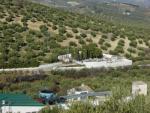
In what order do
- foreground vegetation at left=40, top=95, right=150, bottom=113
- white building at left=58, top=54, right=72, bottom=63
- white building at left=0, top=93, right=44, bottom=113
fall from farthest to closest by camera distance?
1. white building at left=58, top=54, right=72, bottom=63
2. white building at left=0, top=93, right=44, bottom=113
3. foreground vegetation at left=40, top=95, right=150, bottom=113

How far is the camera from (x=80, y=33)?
60562mm

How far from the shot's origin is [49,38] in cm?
5647

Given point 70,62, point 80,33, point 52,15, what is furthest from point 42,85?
point 52,15

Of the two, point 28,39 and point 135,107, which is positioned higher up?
point 135,107

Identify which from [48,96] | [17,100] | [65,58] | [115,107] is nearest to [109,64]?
[65,58]

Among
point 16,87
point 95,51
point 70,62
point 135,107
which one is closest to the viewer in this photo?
point 135,107

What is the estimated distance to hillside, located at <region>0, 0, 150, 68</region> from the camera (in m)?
50.8

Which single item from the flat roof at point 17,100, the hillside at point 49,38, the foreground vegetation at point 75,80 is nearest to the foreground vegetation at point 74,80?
the foreground vegetation at point 75,80

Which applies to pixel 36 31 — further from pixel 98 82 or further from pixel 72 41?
pixel 98 82

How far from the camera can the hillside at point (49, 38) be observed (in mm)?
50781

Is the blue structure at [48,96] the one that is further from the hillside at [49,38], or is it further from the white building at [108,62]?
the white building at [108,62]

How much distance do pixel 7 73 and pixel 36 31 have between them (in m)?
14.8

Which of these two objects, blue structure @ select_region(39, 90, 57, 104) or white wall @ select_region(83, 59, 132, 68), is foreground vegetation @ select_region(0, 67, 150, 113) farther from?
white wall @ select_region(83, 59, 132, 68)

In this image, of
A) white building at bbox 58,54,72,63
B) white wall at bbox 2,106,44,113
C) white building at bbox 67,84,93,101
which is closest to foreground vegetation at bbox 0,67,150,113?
white building at bbox 67,84,93,101
